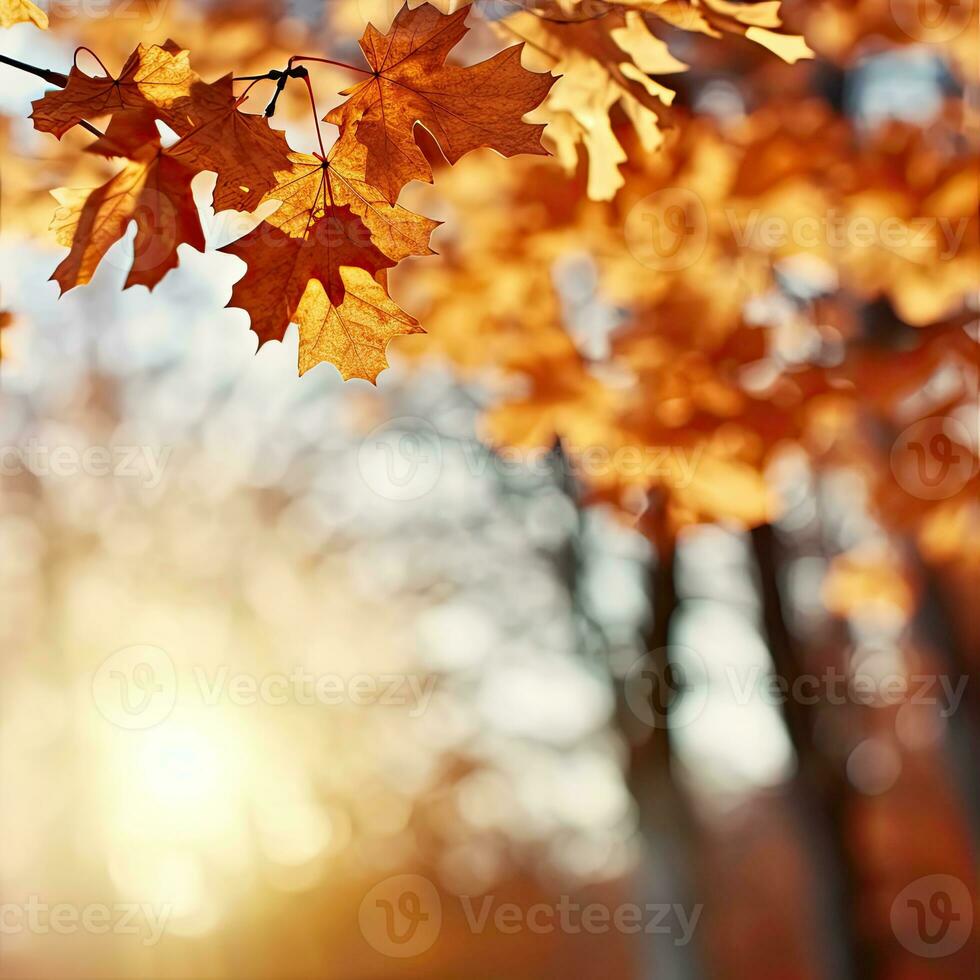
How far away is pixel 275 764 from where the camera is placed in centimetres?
1156

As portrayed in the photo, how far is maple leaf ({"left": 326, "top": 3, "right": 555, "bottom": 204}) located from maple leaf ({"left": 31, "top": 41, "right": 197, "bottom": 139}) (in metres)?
0.18

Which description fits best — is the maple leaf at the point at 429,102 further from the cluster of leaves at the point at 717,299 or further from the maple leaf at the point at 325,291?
the cluster of leaves at the point at 717,299

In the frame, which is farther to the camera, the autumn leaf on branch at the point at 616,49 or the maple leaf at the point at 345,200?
the autumn leaf on branch at the point at 616,49

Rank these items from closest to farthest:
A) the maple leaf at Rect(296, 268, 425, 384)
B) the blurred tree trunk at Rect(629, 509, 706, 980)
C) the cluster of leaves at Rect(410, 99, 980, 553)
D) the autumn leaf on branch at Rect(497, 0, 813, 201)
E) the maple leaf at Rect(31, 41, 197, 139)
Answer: the maple leaf at Rect(31, 41, 197, 139) → the maple leaf at Rect(296, 268, 425, 384) → the autumn leaf on branch at Rect(497, 0, 813, 201) → the cluster of leaves at Rect(410, 99, 980, 553) → the blurred tree trunk at Rect(629, 509, 706, 980)

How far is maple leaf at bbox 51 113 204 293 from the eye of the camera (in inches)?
41.5

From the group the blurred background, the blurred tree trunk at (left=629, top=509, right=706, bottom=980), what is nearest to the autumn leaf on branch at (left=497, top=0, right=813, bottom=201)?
the blurred background

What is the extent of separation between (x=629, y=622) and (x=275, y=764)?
25.5 feet

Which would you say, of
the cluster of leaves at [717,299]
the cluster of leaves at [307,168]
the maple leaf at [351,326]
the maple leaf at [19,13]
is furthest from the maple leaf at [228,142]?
the cluster of leaves at [717,299]

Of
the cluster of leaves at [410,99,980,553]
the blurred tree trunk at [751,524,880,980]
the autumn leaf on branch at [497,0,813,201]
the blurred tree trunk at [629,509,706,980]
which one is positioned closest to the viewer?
the autumn leaf on branch at [497,0,813,201]

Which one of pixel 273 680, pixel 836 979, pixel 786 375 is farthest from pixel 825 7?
pixel 273 680

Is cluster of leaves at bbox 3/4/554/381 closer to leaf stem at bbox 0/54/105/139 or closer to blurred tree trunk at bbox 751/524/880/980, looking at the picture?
leaf stem at bbox 0/54/105/139

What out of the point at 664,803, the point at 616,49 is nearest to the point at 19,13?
the point at 616,49

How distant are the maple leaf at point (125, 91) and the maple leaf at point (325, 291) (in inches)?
7.0

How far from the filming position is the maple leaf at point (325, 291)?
41.8 inches
